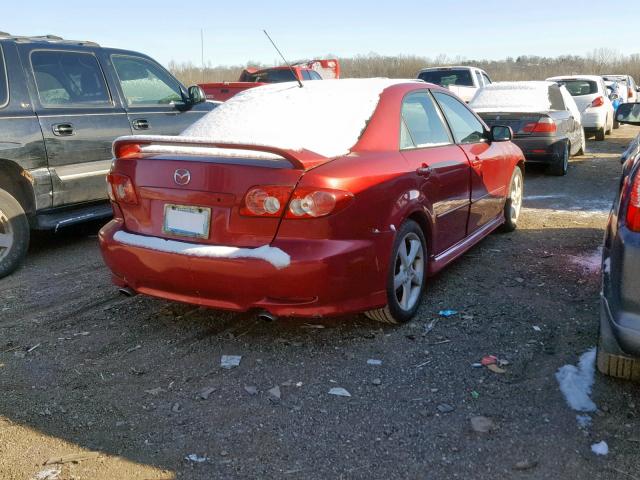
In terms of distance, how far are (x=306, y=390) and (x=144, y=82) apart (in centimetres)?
460

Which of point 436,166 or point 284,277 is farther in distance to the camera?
point 436,166

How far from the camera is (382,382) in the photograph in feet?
10.7

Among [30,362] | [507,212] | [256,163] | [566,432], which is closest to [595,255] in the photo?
[507,212]

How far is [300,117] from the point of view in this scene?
4035mm

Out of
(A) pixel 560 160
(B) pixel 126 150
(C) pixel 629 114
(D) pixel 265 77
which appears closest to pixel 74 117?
(B) pixel 126 150

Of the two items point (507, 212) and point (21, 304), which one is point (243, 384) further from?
point (507, 212)

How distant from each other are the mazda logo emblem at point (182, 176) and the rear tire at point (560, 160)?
7545 millimetres

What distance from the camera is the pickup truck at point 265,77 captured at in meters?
13.5

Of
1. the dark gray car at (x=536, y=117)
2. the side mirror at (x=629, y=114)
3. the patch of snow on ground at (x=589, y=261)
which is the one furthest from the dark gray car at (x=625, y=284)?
the dark gray car at (x=536, y=117)

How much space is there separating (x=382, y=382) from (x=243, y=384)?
0.72 meters

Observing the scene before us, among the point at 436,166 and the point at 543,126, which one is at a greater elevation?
the point at 436,166

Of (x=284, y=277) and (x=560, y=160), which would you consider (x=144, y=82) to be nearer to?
(x=284, y=277)

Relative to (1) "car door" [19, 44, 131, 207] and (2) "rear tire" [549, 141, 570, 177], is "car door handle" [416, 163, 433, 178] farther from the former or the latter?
(2) "rear tire" [549, 141, 570, 177]

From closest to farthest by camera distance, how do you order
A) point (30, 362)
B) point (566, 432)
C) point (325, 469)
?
point (325, 469) < point (566, 432) < point (30, 362)
